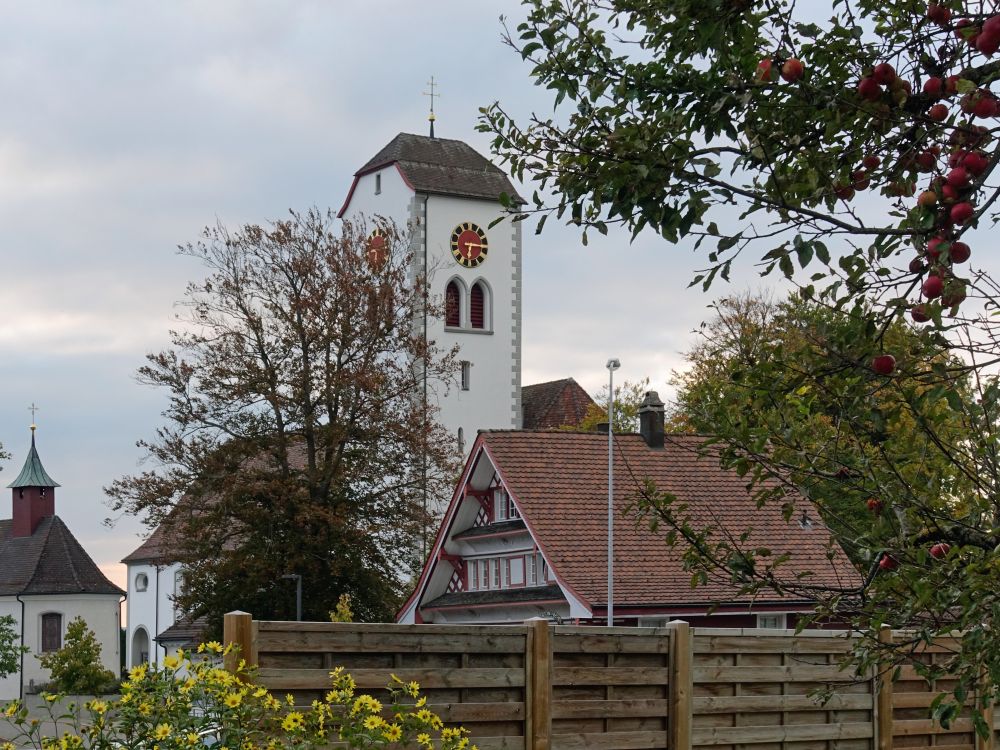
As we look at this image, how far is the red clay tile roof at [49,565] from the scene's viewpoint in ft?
293

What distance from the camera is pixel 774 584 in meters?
6.14

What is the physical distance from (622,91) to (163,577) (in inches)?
3325

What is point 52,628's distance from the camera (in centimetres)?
8894

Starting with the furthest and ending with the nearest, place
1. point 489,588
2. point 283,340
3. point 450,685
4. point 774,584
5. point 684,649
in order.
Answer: point 283,340 → point 489,588 → point 684,649 → point 450,685 → point 774,584

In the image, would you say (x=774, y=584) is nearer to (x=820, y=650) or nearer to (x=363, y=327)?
(x=820, y=650)

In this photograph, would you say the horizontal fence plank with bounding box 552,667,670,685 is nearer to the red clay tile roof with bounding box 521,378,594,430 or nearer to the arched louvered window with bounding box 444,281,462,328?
the arched louvered window with bounding box 444,281,462,328

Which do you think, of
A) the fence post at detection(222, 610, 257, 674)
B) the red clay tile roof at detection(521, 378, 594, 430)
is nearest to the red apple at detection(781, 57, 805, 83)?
the fence post at detection(222, 610, 257, 674)

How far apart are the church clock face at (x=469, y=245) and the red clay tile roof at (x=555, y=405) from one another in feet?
26.9

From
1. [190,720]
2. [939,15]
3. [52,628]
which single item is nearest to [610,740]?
[190,720]

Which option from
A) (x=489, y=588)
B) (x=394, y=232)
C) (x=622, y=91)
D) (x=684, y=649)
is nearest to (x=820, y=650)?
(x=684, y=649)

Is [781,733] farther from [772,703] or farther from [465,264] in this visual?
[465,264]

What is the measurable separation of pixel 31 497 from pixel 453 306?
38.2 m

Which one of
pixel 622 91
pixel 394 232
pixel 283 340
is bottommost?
pixel 622 91

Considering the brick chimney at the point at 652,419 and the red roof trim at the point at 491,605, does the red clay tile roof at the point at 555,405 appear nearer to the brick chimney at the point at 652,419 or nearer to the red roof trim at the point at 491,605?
the red roof trim at the point at 491,605
